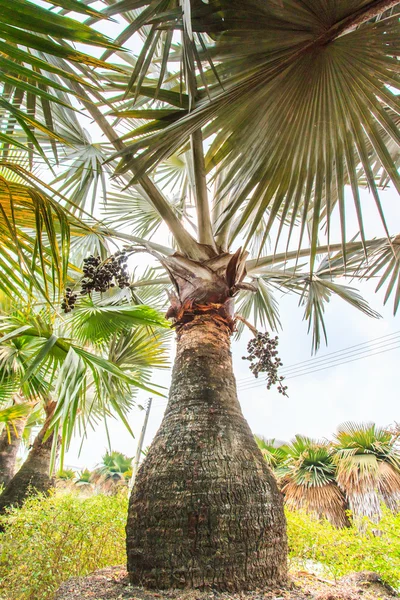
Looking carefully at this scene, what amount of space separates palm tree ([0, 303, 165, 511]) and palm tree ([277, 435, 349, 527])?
4.69 metres

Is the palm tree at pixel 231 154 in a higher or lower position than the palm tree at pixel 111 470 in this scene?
higher

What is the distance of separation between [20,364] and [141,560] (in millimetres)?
2604

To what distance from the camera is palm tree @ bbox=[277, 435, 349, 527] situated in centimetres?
696

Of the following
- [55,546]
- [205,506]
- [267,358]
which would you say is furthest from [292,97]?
[55,546]

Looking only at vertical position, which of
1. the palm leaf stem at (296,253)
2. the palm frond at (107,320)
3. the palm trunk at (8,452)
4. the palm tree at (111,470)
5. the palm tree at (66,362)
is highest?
the palm leaf stem at (296,253)

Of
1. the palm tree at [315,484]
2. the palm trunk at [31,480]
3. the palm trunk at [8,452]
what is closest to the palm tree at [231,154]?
the palm trunk at [31,480]

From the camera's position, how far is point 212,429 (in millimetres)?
2135

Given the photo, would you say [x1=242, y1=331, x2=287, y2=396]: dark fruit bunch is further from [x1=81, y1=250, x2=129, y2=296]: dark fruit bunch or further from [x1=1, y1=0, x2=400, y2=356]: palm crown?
[x1=81, y1=250, x2=129, y2=296]: dark fruit bunch

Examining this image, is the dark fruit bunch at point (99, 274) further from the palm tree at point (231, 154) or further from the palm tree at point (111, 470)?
the palm tree at point (111, 470)

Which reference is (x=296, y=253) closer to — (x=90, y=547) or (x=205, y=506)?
(x=205, y=506)

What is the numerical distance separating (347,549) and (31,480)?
3.87 meters

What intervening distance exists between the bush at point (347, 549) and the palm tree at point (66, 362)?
1819mm

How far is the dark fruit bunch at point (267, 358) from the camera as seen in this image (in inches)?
132

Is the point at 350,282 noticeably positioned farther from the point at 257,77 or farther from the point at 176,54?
the point at 176,54
